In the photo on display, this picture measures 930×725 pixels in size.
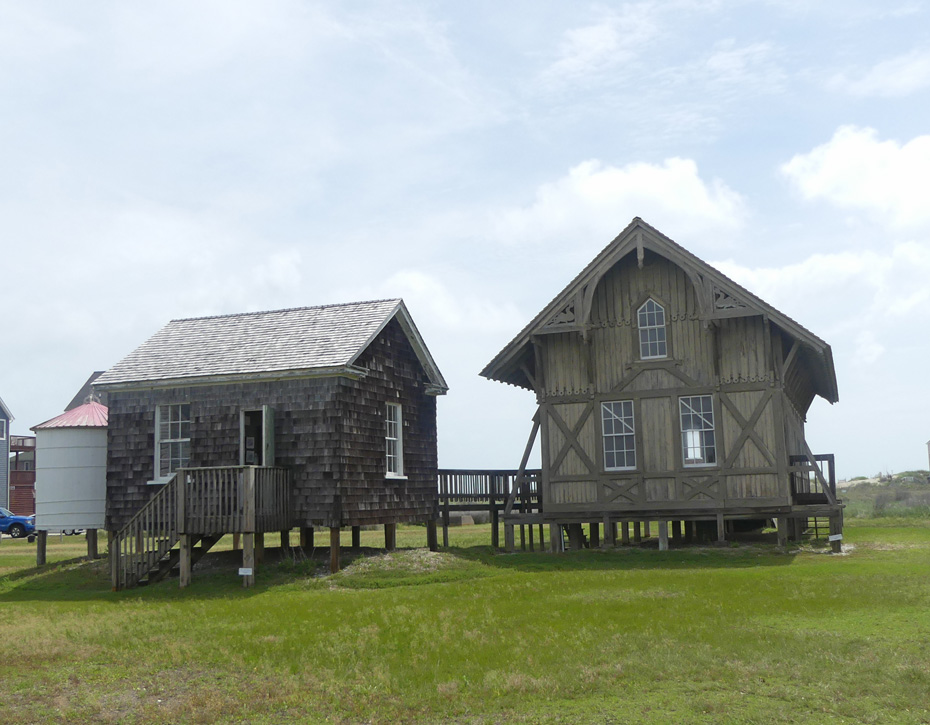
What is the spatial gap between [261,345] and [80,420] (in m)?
5.91

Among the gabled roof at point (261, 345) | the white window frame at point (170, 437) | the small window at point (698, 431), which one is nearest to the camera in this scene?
the gabled roof at point (261, 345)

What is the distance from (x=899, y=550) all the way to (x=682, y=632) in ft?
45.3

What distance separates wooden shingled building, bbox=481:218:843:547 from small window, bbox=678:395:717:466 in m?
0.03

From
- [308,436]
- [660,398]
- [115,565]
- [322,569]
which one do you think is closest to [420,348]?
[308,436]

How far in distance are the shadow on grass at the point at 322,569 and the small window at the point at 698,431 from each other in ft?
7.78

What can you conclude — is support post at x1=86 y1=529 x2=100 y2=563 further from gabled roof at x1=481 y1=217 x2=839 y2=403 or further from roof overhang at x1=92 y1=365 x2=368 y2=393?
gabled roof at x1=481 y1=217 x2=839 y2=403

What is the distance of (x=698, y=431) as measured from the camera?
27.4m

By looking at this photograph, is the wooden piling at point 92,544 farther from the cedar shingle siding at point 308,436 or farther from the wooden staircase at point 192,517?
the wooden staircase at point 192,517

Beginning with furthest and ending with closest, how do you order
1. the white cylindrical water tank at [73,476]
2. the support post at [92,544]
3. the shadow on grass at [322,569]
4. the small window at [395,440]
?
1. the support post at [92,544]
2. the small window at [395,440]
3. the white cylindrical water tank at [73,476]
4. the shadow on grass at [322,569]

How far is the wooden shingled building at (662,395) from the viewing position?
26.6 meters

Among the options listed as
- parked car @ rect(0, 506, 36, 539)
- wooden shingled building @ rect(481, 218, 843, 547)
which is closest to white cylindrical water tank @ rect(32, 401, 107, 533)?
wooden shingled building @ rect(481, 218, 843, 547)

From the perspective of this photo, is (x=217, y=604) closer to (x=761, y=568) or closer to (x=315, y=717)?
(x=315, y=717)

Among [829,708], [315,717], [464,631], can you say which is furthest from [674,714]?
[464,631]

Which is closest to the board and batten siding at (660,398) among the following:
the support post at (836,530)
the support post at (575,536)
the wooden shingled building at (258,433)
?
the support post at (836,530)
